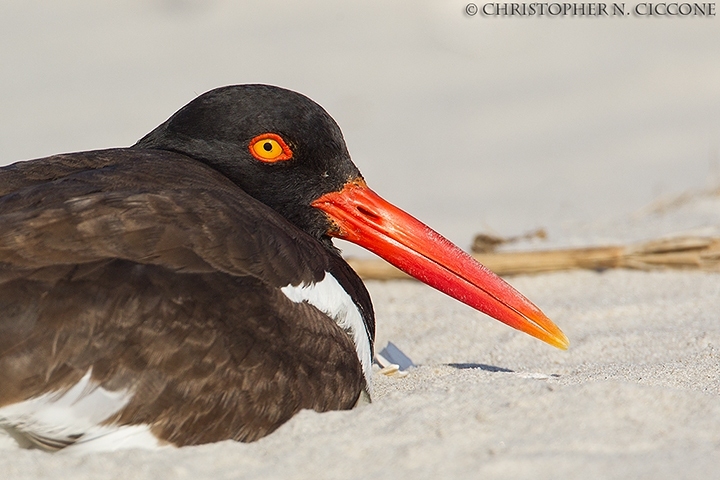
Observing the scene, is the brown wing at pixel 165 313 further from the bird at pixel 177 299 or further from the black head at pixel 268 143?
the black head at pixel 268 143

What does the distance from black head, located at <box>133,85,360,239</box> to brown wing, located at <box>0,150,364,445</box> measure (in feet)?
1.95

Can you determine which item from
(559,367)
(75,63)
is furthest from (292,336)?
(75,63)

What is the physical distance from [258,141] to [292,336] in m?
1.16

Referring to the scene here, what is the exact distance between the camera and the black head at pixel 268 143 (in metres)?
4.27

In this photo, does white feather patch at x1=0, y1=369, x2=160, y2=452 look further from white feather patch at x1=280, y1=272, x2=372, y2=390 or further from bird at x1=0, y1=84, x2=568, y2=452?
white feather patch at x1=280, y1=272, x2=372, y2=390

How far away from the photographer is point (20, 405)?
297 cm

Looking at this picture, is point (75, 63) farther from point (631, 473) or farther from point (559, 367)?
point (631, 473)

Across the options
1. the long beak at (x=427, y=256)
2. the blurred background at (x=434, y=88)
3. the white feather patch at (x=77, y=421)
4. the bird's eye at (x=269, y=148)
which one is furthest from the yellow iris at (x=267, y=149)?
the blurred background at (x=434, y=88)

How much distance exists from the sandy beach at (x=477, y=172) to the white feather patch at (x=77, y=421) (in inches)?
2.5

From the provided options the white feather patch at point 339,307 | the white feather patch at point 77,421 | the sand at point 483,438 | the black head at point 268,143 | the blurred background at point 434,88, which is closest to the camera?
the sand at point 483,438

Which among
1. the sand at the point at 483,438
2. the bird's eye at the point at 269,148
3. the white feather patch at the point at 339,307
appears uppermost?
the bird's eye at the point at 269,148

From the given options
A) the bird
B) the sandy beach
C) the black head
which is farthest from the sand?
the black head

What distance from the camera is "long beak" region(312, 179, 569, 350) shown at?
4363mm

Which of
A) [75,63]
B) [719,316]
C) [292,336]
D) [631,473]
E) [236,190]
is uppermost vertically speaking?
[75,63]
